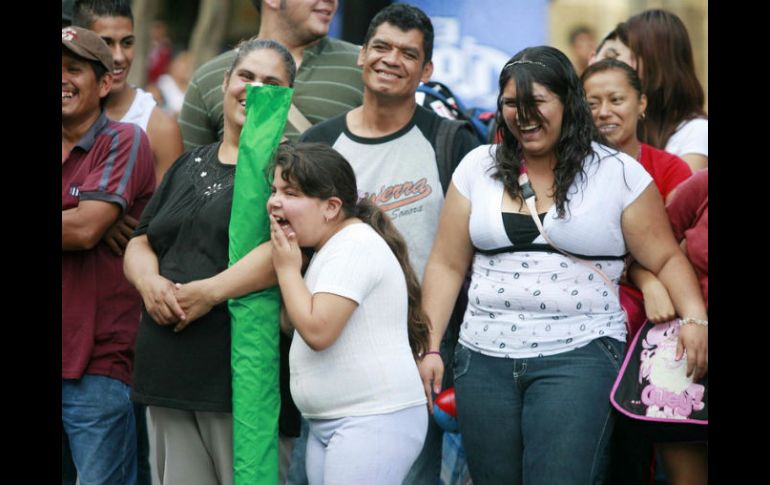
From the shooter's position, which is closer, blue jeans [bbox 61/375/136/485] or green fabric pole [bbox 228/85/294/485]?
green fabric pole [bbox 228/85/294/485]

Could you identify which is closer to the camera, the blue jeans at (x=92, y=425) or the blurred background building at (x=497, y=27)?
the blue jeans at (x=92, y=425)

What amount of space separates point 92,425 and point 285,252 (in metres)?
1.16

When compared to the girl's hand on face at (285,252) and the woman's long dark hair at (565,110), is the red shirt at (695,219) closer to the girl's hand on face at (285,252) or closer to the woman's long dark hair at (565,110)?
the woman's long dark hair at (565,110)

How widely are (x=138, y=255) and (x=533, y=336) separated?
1366mm

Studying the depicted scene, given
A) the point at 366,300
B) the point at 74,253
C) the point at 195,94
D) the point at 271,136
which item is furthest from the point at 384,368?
the point at 195,94

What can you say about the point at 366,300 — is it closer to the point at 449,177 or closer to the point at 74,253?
the point at 449,177

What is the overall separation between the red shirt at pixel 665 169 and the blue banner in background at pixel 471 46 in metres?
2.00

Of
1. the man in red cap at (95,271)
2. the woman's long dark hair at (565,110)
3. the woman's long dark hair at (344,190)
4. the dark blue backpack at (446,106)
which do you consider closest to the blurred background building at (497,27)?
the dark blue backpack at (446,106)

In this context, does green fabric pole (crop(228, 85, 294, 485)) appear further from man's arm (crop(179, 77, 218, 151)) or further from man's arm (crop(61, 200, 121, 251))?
man's arm (crop(179, 77, 218, 151))

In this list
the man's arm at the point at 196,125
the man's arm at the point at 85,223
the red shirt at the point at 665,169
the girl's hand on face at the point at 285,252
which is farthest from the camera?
the man's arm at the point at 196,125

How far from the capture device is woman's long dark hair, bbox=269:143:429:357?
3.70 m

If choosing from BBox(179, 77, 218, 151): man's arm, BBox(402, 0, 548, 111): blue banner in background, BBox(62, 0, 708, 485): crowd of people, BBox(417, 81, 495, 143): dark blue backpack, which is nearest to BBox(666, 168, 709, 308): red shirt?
BBox(62, 0, 708, 485): crowd of people

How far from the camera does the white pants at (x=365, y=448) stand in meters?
3.52

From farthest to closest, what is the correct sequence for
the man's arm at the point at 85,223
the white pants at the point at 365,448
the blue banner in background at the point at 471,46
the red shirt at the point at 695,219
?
the blue banner in background at the point at 471,46
the man's arm at the point at 85,223
the red shirt at the point at 695,219
the white pants at the point at 365,448
